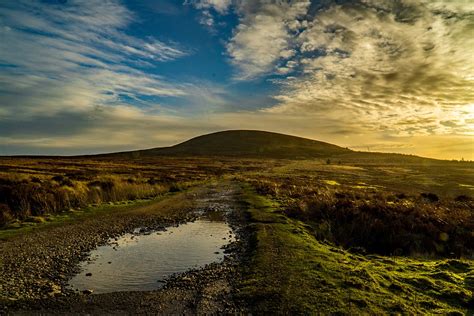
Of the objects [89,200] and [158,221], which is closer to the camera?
[158,221]

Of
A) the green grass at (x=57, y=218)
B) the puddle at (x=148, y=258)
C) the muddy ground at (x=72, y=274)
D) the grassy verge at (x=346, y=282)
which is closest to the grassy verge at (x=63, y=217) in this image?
the green grass at (x=57, y=218)

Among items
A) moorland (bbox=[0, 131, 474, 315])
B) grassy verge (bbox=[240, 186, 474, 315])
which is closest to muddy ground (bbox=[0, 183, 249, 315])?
moorland (bbox=[0, 131, 474, 315])

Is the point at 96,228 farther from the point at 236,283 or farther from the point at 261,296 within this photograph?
the point at 261,296

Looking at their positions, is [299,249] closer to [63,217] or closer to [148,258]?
[148,258]

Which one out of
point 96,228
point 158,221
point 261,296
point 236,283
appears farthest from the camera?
point 158,221

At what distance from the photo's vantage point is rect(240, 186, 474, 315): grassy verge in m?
8.62

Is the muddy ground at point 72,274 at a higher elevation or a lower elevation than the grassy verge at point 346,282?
lower

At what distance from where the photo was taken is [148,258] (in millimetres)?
13172

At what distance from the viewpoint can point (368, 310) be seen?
8344 mm

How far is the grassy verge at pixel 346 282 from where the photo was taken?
340 inches

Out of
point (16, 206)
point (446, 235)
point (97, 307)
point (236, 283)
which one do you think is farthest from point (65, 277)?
point (446, 235)

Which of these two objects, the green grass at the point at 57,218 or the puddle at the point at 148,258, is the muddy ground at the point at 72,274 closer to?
the puddle at the point at 148,258

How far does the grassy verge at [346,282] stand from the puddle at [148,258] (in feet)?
8.07

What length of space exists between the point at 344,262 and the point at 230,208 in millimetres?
14733
